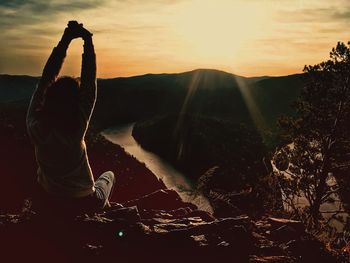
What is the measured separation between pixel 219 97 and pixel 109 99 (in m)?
30.6

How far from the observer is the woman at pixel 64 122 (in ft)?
10.9

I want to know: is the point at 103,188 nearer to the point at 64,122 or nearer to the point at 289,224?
the point at 64,122

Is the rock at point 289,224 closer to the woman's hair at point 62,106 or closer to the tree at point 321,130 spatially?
the woman's hair at point 62,106

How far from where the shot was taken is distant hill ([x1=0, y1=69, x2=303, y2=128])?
76.9 m

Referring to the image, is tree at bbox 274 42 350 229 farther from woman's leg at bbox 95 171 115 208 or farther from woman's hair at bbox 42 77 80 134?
woman's hair at bbox 42 77 80 134

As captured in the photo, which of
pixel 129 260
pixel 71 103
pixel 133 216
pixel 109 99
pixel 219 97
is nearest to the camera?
pixel 71 103

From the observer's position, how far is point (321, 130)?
58.8 feet

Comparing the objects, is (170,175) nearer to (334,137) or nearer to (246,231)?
(334,137)

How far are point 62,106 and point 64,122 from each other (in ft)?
0.46

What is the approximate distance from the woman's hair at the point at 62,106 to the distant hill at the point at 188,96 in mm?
63250

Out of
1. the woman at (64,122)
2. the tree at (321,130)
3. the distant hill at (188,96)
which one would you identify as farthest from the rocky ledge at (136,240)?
the distant hill at (188,96)

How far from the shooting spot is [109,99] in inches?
3521

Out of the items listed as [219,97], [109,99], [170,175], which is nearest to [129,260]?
[170,175]

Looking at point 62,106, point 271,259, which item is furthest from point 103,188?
point 271,259
